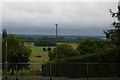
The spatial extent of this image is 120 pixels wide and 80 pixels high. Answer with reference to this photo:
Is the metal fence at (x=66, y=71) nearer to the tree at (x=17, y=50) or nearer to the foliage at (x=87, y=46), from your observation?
the tree at (x=17, y=50)

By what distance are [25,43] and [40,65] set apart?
2.91 m

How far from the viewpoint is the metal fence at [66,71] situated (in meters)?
14.7

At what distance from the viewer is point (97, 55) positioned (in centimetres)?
1695

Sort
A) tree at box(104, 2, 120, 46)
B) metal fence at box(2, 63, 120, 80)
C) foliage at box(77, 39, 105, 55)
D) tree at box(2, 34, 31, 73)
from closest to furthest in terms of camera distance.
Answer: tree at box(104, 2, 120, 46) → metal fence at box(2, 63, 120, 80) → tree at box(2, 34, 31, 73) → foliage at box(77, 39, 105, 55)

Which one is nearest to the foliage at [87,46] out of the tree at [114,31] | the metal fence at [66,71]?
the metal fence at [66,71]

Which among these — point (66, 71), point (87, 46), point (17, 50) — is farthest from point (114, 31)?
point (87, 46)

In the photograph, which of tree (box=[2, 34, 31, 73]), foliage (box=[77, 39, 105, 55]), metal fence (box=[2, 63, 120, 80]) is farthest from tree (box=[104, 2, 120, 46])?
foliage (box=[77, 39, 105, 55])

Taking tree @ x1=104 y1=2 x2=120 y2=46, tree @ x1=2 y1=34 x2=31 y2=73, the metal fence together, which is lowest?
the metal fence

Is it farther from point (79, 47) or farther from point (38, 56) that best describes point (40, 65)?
point (79, 47)

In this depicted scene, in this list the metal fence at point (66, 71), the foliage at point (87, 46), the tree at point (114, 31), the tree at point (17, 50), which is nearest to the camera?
the tree at point (114, 31)

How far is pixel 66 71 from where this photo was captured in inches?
617

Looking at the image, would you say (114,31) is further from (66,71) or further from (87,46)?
(87,46)

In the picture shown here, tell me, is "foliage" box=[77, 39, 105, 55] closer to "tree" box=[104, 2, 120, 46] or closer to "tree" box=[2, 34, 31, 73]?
"tree" box=[2, 34, 31, 73]

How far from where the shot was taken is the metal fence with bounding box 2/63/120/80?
48.1 feet
